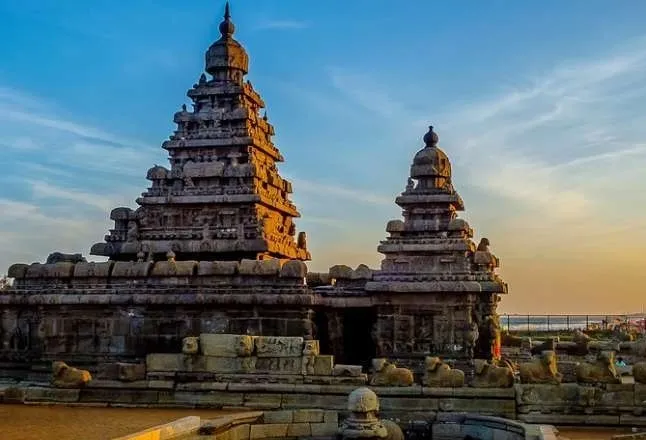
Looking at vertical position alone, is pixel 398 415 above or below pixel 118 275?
below

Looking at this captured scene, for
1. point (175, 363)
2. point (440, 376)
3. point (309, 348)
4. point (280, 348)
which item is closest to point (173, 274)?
point (175, 363)

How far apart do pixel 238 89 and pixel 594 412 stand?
643 inches

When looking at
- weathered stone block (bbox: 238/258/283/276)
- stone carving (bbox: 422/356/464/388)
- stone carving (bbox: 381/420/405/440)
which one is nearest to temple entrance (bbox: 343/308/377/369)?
weathered stone block (bbox: 238/258/283/276)

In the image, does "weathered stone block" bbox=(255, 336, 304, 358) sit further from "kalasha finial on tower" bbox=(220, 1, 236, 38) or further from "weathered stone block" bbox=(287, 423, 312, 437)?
"kalasha finial on tower" bbox=(220, 1, 236, 38)

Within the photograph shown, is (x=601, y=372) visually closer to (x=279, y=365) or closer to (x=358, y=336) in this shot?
(x=279, y=365)

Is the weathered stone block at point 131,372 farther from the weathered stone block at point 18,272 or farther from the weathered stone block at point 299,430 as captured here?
the weathered stone block at point 18,272

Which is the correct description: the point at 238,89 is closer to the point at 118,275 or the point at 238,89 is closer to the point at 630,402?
the point at 118,275

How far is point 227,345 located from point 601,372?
7.77 metres

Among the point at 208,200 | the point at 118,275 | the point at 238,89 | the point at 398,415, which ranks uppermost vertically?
the point at 238,89

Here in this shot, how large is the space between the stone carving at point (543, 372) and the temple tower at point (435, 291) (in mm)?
4727

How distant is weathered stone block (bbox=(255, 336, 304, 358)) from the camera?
59.8ft

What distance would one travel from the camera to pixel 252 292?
2236 centimetres

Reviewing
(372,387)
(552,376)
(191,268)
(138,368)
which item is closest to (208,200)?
(191,268)

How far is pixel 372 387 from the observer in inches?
694
